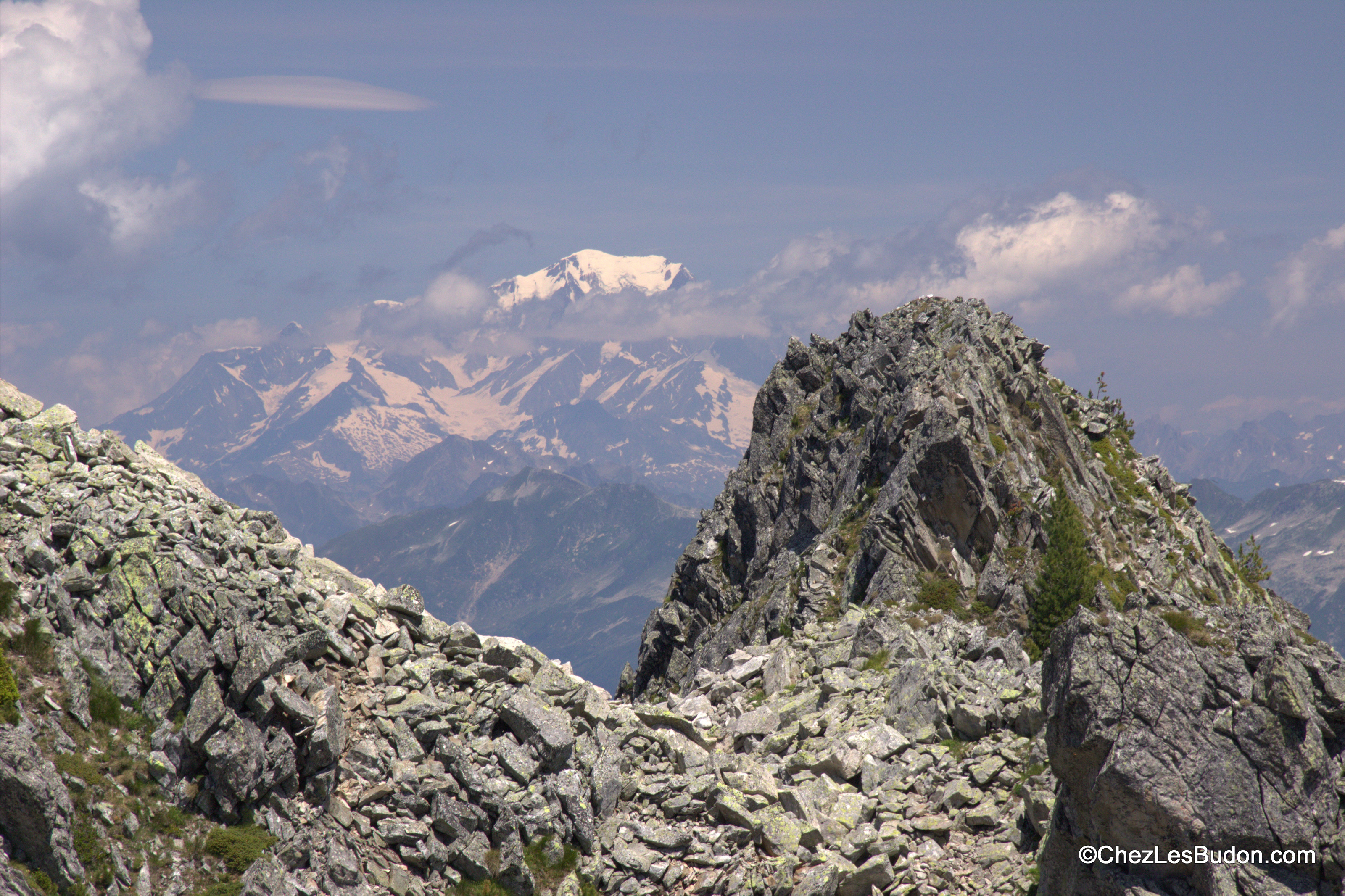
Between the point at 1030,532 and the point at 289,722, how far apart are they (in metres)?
43.5

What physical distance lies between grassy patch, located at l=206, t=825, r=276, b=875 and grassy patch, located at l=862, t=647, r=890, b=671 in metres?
23.5

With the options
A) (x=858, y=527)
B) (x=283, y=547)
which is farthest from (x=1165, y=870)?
(x=858, y=527)

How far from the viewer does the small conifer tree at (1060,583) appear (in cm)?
4156

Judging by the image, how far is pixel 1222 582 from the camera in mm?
68500

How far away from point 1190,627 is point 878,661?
55.9ft

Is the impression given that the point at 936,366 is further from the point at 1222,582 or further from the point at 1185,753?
the point at 1185,753

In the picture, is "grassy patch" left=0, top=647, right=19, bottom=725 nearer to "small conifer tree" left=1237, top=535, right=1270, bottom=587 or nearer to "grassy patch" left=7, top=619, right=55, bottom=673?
"grassy patch" left=7, top=619, right=55, bottom=673

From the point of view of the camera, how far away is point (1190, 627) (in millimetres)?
21812

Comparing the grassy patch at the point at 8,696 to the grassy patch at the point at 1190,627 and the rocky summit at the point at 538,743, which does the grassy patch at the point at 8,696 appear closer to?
the rocky summit at the point at 538,743

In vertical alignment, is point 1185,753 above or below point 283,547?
below

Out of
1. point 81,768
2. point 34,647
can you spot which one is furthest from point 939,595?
point 34,647

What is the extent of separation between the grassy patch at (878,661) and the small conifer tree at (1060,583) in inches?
287

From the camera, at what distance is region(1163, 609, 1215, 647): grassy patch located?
21250 millimetres

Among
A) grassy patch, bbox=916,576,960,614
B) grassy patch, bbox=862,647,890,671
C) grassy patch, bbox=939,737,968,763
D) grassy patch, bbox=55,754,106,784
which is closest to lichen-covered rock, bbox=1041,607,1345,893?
grassy patch, bbox=939,737,968,763
